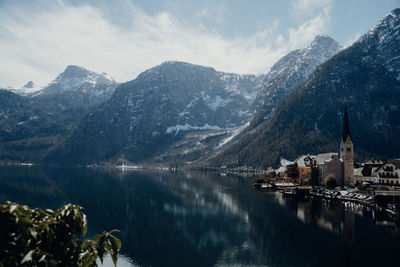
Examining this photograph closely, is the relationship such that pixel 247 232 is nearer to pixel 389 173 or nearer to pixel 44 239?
pixel 44 239

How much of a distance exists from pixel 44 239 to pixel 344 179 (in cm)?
15785

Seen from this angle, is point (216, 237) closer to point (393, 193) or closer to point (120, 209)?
point (120, 209)

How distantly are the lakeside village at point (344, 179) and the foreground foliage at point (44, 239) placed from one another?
101142 millimetres

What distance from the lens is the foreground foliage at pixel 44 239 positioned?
9.40 metres

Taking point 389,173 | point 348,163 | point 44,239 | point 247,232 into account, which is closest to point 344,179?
point 348,163

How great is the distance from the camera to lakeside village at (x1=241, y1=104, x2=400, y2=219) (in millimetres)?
115875

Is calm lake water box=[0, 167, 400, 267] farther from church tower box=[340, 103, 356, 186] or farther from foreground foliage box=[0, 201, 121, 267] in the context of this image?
church tower box=[340, 103, 356, 186]

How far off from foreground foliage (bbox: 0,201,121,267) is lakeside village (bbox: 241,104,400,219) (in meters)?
101

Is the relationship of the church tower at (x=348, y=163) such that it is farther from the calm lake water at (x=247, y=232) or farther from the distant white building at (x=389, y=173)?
the calm lake water at (x=247, y=232)

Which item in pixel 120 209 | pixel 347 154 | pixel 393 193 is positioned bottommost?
pixel 120 209

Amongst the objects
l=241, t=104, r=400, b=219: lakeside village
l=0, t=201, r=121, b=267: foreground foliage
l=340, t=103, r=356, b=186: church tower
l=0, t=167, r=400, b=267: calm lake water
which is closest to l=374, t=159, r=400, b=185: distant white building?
l=241, t=104, r=400, b=219: lakeside village

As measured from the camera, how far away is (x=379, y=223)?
7725 centimetres

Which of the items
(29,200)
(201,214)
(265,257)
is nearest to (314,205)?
(201,214)

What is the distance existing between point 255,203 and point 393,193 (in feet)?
135
